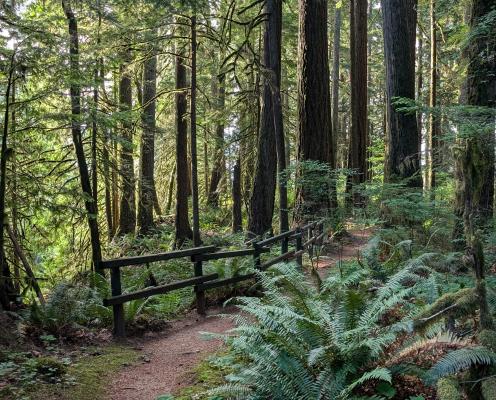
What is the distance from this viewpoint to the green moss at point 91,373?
488 cm

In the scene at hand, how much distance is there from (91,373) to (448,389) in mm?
4011

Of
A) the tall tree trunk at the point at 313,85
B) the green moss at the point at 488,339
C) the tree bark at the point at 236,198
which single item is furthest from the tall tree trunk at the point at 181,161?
the green moss at the point at 488,339

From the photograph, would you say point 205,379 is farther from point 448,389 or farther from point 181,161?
point 181,161

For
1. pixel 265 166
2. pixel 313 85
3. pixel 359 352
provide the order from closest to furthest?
pixel 359 352, pixel 313 85, pixel 265 166

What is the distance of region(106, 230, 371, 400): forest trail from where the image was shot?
526 centimetres

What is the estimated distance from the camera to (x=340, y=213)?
10102 mm

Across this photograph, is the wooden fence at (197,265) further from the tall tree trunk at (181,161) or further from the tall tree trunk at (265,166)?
the tall tree trunk at (181,161)

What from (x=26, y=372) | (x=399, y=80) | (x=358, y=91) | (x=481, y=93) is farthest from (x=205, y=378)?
(x=358, y=91)

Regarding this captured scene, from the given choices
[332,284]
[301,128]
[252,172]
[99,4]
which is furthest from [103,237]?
[332,284]

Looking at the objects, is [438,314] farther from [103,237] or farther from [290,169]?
[103,237]

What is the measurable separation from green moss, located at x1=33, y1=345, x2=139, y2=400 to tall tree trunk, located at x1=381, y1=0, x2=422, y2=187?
22.4 ft

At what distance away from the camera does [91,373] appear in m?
5.56

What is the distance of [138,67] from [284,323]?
9794 mm

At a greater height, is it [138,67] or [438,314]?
[138,67]
